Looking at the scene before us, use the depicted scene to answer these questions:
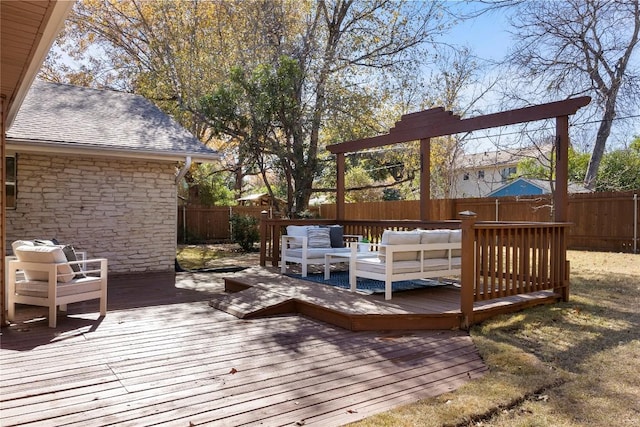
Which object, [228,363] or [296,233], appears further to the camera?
[296,233]

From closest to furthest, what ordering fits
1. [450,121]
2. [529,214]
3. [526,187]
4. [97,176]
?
1. [450,121]
2. [97,176]
3. [529,214]
4. [526,187]

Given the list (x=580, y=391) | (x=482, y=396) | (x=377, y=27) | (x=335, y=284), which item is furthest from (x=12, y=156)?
(x=377, y=27)

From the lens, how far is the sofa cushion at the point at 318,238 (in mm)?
7309

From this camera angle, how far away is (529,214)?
13.2 meters

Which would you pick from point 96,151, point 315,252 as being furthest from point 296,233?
point 96,151

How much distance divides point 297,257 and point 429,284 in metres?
2.14

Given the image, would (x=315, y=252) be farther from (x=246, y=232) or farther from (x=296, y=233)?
(x=246, y=232)

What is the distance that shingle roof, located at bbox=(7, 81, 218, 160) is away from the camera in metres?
7.31

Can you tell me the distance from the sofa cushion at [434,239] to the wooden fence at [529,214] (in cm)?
722

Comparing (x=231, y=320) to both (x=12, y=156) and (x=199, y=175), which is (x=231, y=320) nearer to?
(x=12, y=156)

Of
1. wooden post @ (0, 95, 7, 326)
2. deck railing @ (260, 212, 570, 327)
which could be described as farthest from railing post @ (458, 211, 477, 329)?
wooden post @ (0, 95, 7, 326)

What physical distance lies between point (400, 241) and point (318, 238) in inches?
88.7

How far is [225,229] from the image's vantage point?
16.4m

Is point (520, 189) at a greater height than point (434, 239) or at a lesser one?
greater
